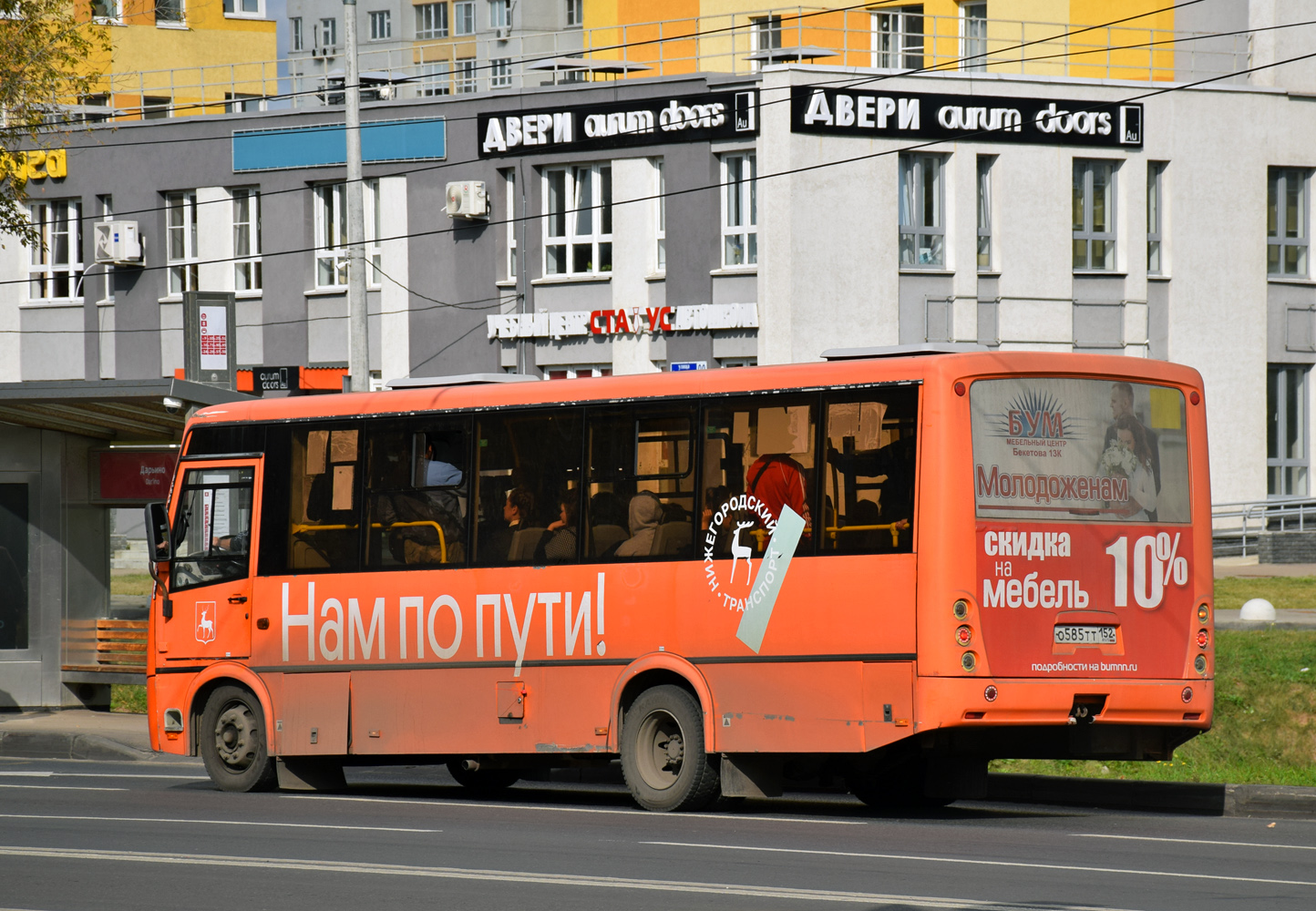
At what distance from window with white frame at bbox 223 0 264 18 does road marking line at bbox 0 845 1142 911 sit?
55493mm

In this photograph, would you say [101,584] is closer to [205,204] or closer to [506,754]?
[506,754]

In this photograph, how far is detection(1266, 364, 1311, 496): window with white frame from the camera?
39188 mm

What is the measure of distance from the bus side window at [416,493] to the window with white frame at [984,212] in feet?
77.3

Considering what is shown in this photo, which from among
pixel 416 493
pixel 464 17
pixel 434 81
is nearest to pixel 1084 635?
pixel 416 493

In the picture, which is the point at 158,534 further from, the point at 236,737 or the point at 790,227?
the point at 790,227

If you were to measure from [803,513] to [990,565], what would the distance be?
51.1 inches

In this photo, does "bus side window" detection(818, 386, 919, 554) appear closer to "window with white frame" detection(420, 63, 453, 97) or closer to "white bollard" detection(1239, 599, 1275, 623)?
"white bollard" detection(1239, 599, 1275, 623)

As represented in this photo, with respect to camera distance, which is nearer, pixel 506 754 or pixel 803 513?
pixel 803 513

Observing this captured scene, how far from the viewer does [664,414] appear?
13781 millimetres

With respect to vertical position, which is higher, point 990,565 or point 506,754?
point 990,565

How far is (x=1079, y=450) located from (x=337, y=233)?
2962 cm

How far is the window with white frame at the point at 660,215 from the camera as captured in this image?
37191 millimetres

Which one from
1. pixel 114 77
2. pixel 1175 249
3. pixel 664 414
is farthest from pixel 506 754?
pixel 114 77

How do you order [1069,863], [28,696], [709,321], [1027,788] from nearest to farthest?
[1069,863]
[1027,788]
[28,696]
[709,321]
